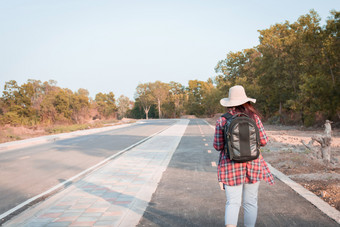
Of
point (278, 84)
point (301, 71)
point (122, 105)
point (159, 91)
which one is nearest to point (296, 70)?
point (301, 71)

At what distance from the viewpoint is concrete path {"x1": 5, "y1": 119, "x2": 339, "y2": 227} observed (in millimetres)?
4207

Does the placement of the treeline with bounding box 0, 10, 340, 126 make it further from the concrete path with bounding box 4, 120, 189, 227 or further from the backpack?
the backpack

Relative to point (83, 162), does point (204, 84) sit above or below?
above

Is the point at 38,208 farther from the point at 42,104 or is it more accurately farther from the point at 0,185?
the point at 42,104

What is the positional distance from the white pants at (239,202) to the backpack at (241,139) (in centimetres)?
35

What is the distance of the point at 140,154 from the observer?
1135cm

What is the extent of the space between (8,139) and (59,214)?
17883 mm

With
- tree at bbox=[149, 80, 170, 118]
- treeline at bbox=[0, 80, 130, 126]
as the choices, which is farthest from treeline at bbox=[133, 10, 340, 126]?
tree at bbox=[149, 80, 170, 118]

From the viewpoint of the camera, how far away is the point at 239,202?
3.15m

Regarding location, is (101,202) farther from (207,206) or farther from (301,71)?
(301,71)

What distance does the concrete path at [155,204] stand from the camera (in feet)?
13.8

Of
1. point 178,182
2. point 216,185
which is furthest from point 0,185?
point 216,185

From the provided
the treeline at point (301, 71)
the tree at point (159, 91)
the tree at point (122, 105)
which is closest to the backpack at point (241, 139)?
the treeline at point (301, 71)

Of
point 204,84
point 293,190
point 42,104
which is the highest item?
point 204,84
